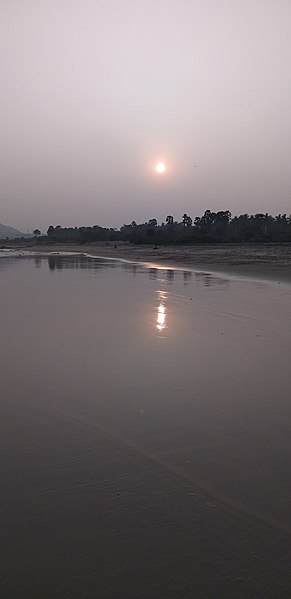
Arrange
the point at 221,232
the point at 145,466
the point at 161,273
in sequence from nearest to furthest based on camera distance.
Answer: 1. the point at 145,466
2. the point at 161,273
3. the point at 221,232

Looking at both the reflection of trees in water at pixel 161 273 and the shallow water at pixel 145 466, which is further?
the reflection of trees in water at pixel 161 273

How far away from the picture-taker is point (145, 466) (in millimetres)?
4973

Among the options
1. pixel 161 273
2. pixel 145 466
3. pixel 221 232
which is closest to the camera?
pixel 145 466

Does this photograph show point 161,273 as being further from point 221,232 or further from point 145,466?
point 221,232

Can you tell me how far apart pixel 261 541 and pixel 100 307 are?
13362mm

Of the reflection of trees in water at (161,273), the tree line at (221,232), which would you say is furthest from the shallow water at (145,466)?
the tree line at (221,232)

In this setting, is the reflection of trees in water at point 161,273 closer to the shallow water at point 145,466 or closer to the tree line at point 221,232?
the shallow water at point 145,466

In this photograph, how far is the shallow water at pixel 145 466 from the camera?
11.1 feet

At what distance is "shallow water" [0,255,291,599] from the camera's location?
3391 mm

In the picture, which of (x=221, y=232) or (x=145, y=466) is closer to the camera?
(x=145, y=466)

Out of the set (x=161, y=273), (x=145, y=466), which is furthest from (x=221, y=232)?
(x=145, y=466)

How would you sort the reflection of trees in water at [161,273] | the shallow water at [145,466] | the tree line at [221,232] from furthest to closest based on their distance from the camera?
the tree line at [221,232] < the reflection of trees in water at [161,273] < the shallow water at [145,466]

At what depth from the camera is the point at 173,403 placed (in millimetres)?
6871

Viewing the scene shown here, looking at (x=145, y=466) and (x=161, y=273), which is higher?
(x=145, y=466)
